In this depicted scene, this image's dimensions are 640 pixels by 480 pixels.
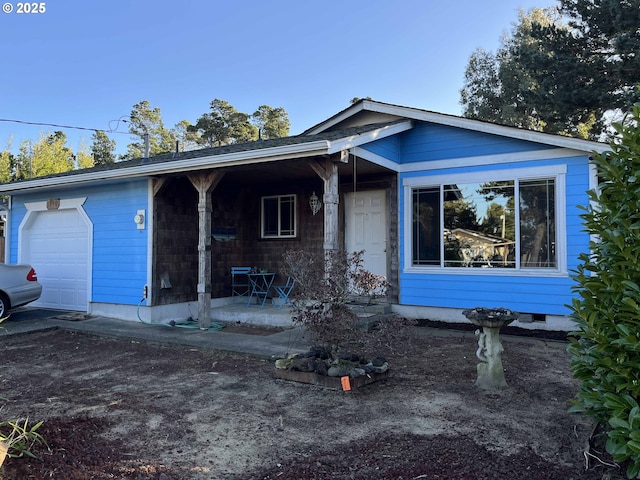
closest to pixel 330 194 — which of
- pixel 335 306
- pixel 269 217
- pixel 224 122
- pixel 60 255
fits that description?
pixel 335 306

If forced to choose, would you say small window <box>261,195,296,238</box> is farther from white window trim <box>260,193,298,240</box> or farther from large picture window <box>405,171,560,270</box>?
large picture window <box>405,171,560,270</box>

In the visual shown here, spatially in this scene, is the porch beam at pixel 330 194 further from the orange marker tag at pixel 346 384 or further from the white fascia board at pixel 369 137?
the orange marker tag at pixel 346 384

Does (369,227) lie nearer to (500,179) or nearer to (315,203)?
(315,203)

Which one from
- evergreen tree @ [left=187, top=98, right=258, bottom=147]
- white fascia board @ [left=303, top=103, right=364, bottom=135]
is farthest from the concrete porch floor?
evergreen tree @ [left=187, top=98, right=258, bottom=147]

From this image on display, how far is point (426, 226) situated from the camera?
805 cm

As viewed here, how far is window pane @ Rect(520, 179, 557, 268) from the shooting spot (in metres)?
6.95

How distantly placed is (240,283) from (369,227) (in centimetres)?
303

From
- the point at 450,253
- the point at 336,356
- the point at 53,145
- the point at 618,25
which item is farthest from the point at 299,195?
the point at 53,145

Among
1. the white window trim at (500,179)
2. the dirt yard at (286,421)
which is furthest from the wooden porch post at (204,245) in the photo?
the white window trim at (500,179)

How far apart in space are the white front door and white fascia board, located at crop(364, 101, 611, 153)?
4.94 feet

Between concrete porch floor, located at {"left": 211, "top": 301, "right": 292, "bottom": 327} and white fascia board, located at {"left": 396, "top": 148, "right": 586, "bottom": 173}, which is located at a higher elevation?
white fascia board, located at {"left": 396, "top": 148, "right": 586, "bottom": 173}

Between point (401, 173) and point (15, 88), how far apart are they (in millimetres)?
16133

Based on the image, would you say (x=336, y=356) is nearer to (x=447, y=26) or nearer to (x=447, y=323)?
(x=447, y=323)

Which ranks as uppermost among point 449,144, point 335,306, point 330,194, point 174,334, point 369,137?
point 449,144
